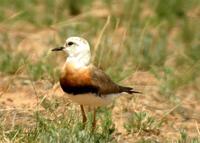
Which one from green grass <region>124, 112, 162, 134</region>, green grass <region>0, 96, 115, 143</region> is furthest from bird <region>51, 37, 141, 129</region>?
green grass <region>124, 112, 162, 134</region>

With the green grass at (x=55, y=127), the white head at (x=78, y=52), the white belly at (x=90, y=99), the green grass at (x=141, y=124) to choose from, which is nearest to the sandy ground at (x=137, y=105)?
the green grass at (x=141, y=124)

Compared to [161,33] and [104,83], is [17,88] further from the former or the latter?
[161,33]

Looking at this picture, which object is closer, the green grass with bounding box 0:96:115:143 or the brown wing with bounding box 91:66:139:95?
the green grass with bounding box 0:96:115:143

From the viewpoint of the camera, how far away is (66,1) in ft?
35.7

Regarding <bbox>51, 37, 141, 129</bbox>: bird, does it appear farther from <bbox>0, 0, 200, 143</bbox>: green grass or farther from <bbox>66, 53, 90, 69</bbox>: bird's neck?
<bbox>0, 0, 200, 143</bbox>: green grass

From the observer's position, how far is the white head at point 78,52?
244 inches

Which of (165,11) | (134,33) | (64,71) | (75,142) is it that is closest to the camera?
(75,142)

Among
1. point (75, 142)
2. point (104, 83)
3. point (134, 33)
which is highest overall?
point (134, 33)

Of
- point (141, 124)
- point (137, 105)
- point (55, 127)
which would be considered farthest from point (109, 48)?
point (55, 127)

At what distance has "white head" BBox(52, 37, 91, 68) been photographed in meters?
6.20

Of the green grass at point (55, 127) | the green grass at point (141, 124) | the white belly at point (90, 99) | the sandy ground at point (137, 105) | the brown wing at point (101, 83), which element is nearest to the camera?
the green grass at point (55, 127)

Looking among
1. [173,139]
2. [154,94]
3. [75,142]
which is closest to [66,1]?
[154,94]

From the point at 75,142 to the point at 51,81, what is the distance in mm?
2226

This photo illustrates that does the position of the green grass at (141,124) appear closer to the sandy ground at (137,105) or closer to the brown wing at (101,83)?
the sandy ground at (137,105)
